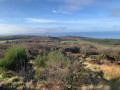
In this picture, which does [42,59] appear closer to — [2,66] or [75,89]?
[2,66]

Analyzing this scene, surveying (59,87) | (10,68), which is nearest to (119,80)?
(59,87)

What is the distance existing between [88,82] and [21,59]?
4.11 metres

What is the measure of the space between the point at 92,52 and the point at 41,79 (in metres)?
19.6

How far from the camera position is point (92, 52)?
21.9 metres

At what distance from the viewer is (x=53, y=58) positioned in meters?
4.59

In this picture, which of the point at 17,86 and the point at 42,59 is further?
the point at 42,59

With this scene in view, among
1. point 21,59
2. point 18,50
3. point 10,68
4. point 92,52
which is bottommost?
point 92,52

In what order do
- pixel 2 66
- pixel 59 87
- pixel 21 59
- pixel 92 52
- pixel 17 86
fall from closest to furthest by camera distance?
pixel 59 87
pixel 17 86
pixel 2 66
pixel 21 59
pixel 92 52

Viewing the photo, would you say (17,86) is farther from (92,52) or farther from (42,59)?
(92,52)

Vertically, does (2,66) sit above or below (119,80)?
above

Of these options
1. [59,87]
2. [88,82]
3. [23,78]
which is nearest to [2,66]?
[23,78]

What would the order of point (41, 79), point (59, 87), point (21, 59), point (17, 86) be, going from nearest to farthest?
point (59, 87) → point (17, 86) → point (41, 79) → point (21, 59)

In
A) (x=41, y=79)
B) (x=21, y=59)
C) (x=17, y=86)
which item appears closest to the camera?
(x=17, y=86)

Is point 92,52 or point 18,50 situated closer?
point 18,50
